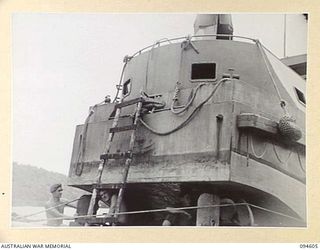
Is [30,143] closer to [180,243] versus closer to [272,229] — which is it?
[180,243]

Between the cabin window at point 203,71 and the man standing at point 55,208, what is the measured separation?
37cm

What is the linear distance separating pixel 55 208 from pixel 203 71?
0.42 metres

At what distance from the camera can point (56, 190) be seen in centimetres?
133

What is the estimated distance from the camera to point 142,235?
1.31m

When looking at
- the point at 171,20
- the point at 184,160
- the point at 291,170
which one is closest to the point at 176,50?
the point at 171,20

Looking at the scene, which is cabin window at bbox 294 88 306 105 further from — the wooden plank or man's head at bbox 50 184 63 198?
man's head at bbox 50 184 63 198

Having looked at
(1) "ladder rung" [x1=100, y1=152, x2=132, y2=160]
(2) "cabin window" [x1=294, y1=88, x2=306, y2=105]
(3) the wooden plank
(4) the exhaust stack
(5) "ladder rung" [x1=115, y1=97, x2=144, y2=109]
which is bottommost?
(3) the wooden plank

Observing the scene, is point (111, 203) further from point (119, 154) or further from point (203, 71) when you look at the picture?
point (203, 71)

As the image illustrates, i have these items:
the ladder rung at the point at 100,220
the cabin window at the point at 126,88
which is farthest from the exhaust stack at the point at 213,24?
the ladder rung at the point at 100,220

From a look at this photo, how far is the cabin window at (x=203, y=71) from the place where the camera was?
1375 mm

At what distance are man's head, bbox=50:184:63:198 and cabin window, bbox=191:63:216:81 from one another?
14.2 inches

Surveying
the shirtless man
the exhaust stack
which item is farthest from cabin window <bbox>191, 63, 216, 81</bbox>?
the shirtless man

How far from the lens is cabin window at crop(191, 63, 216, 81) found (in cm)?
138

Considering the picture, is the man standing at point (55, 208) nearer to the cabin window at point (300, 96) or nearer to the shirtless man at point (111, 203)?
the shirtless man at point (111, 203)
